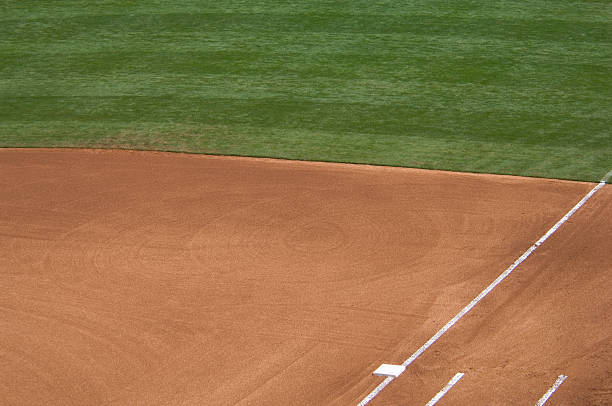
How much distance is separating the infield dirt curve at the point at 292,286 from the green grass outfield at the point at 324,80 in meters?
1.46

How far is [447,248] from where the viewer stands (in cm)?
1112

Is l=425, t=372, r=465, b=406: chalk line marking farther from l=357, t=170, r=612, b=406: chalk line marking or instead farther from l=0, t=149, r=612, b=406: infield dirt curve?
l=357, t=170, r=612, b=406: chalk line marking

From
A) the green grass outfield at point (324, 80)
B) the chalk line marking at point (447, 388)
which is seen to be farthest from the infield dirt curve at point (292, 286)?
the green grass outfield at point (324, 80)

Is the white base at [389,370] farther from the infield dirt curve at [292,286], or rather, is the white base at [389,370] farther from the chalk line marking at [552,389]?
the chalk line marking at [552,389]

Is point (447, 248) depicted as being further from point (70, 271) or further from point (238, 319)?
point (70, 271)

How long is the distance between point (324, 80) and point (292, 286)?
8.09 metres

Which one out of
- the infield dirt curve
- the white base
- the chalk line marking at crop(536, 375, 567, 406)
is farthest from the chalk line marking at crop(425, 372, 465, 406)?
the chalk line marking at crop(536, 375, 567, 406)

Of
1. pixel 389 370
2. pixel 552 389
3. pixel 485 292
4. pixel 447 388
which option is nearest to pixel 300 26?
pixel 485 292

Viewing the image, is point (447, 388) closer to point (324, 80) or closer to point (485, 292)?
point (485, 292)

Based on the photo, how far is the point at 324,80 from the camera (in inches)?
695

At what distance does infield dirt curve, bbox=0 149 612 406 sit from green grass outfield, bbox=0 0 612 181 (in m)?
1.46

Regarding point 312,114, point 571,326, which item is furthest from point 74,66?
point 571,326

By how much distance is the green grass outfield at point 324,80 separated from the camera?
15.1 m

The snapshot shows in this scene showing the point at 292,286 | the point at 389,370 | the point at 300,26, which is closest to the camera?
the point at 389,370
